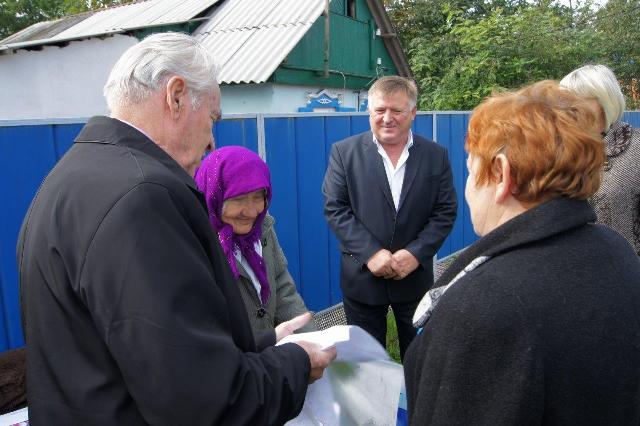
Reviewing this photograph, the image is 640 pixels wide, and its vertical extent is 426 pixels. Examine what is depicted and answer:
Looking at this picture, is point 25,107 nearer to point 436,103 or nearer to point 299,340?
point 436,103

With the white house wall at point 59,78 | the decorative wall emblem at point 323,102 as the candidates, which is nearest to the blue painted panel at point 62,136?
the decorative wall emblem at point 323,102

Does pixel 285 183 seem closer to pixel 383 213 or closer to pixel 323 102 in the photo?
pixel 383 213

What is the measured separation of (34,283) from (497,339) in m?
1.01

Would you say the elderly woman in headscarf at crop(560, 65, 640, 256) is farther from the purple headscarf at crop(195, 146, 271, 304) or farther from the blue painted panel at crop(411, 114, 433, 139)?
the blue painted panel at crop(411, 114, 433, 139)

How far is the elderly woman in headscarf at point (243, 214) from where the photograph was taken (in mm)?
2215

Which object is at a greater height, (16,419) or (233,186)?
(233,186)

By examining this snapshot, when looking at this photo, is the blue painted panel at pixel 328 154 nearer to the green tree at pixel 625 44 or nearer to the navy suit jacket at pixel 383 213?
the navy suit jacket at pixel 383 213

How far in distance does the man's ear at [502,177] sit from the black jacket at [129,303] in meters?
0.68

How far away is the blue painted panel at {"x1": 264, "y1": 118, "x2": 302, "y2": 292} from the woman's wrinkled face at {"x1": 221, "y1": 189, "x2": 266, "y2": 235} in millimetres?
1880

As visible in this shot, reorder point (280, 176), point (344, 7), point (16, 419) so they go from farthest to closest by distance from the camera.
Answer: point (344, 7), point (280, 176), point (16, 419)

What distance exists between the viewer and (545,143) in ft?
3.77

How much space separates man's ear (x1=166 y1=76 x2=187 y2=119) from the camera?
1.34 meters

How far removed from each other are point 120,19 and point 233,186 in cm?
1425

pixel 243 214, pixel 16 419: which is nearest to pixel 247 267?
pixel 243 214
